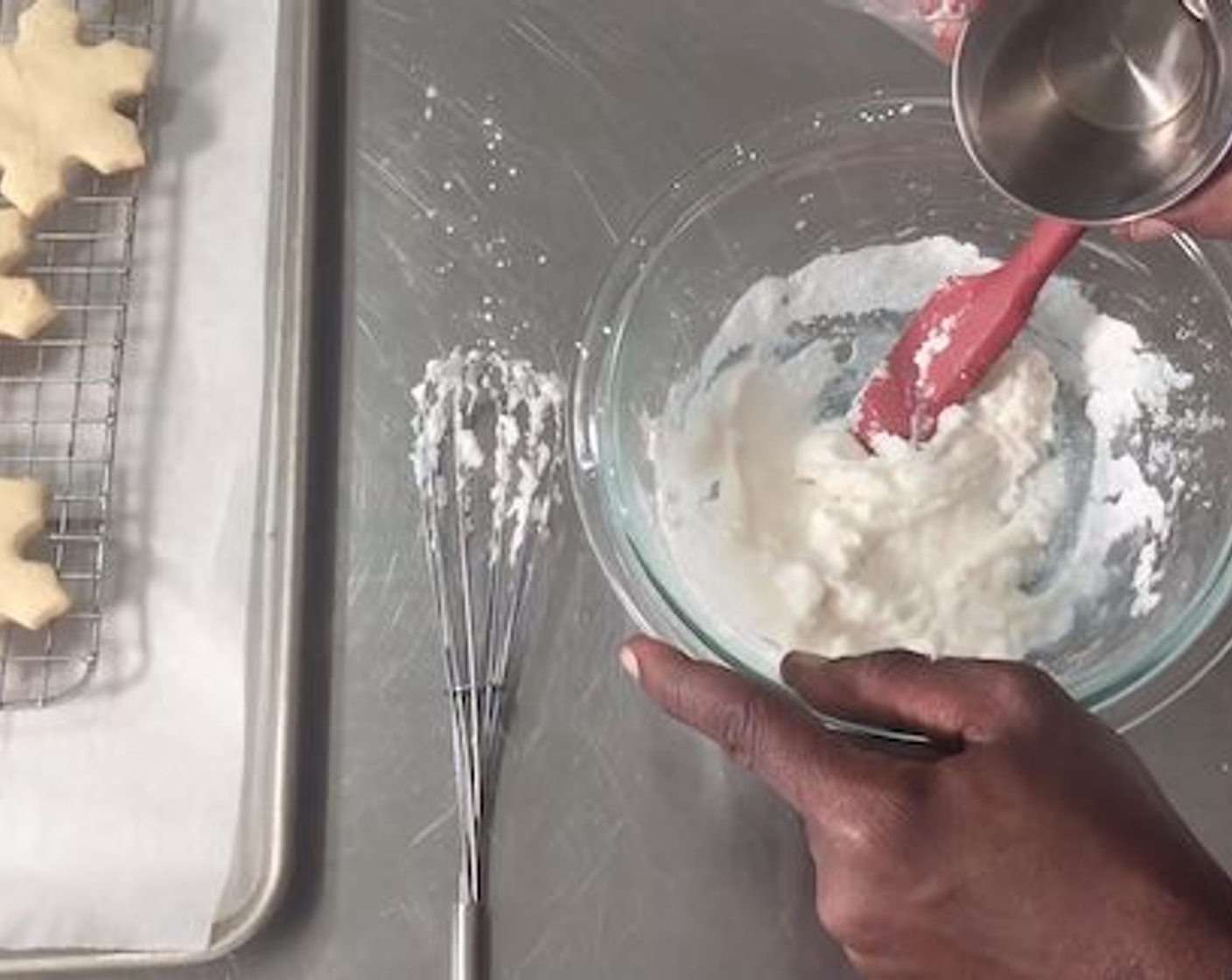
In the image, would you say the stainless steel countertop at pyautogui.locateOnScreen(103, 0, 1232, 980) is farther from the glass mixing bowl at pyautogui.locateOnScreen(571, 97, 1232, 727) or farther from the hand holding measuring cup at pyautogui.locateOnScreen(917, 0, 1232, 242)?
the hand holding measuring cup at pyautogui.locateOnScreen(917, 0, 1232, 242)

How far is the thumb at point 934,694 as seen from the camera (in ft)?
2.52

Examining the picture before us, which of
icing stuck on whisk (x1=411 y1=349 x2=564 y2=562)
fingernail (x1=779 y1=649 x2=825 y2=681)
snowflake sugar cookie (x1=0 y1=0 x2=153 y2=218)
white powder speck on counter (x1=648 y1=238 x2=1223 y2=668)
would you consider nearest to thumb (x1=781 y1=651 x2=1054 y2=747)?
fingernail (x1=779 y1=649 x2=825 y2=681)

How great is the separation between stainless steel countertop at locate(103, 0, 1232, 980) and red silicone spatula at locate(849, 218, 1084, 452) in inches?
6.5

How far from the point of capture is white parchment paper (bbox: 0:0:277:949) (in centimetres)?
91

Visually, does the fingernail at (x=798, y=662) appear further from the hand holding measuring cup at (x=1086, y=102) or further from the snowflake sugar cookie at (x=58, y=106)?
the snowflake sugar cookie at (x=58, y=106)

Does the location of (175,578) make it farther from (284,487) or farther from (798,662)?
(798,662)

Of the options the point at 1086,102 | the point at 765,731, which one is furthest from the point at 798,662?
the point at 1086,102

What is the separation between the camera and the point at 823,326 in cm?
103

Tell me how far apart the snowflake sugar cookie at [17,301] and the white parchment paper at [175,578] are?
0.05m

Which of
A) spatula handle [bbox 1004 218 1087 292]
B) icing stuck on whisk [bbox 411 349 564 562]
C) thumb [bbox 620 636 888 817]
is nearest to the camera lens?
thumb [bbox 620 636 888 817]

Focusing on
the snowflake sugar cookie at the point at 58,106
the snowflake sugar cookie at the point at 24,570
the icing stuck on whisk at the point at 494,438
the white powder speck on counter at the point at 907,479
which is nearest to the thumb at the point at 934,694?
the white powder speck on counter at the point at 907,479

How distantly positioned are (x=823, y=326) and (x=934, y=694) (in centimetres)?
31

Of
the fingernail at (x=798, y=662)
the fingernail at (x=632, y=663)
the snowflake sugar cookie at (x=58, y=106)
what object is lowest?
the fingernail at (x=798, y=662)

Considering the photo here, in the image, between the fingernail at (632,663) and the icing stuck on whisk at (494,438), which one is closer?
the fingernail at (632,663)
